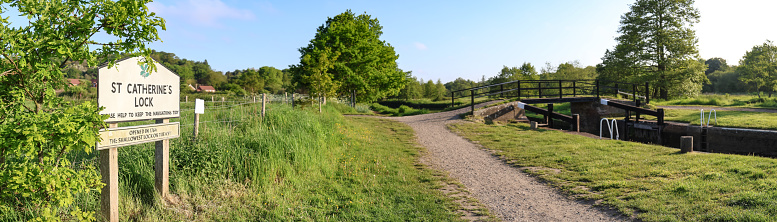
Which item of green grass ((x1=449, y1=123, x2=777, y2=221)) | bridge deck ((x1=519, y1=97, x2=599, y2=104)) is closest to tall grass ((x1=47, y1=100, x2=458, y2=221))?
green grass ((x1=449, y1=123, x2=777, y2=221))

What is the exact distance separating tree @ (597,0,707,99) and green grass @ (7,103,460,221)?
29.9 m

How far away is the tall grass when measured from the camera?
5.50 meters

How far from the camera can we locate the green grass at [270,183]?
5.49 m

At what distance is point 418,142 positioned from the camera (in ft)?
42.3

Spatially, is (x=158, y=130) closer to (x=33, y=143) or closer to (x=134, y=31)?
(x=134, y=31)

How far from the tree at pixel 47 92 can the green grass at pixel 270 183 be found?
160cm

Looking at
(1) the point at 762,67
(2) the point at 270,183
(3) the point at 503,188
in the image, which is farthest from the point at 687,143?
(1) the point at 762,67

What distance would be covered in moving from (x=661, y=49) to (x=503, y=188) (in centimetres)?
3226

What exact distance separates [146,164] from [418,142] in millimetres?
8335

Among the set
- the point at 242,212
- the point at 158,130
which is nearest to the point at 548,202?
the point at 242,212

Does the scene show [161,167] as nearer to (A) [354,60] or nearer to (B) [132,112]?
(B) [132,112]

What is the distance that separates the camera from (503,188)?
7.15m

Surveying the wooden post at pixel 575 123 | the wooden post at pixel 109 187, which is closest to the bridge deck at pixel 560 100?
the wooden post at pixel 575 123

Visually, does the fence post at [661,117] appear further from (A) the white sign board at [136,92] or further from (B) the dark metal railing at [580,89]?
(A) the white sign board at [136,92]
